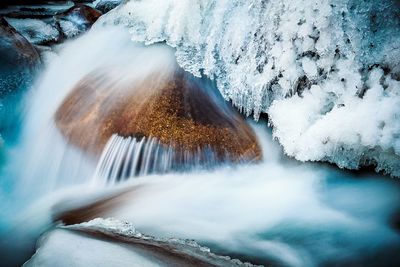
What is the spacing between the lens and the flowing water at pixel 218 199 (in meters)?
3.62

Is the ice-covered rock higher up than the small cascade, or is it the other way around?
the ice-covered rock

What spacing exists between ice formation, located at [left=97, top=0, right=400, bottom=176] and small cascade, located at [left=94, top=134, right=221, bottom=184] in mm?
914

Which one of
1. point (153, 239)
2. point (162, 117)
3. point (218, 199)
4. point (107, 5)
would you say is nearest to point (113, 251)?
point (153, 239)

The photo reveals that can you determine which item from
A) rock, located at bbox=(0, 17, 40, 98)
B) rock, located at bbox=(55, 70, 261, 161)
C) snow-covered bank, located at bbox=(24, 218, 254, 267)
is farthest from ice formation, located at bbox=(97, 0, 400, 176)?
rock, located at bbox=(0, 17, 40, 98)

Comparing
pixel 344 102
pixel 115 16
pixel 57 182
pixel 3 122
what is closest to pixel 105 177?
pixel 57 182

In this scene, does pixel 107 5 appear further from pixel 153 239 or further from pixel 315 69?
pixel 153 239

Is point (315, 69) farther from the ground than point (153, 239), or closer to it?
farther from the ground

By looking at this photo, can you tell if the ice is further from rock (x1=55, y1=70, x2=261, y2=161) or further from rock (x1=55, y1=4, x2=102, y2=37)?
rock (x1=55, y1=70, x2=261, y2=161)

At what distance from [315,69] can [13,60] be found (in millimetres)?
3962

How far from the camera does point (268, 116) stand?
4.73m

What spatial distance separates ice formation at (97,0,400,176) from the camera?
13.3 feet

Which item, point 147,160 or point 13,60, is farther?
point 13,60

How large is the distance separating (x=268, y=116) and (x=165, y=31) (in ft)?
7.03

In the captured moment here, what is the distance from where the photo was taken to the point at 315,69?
4.51 m
